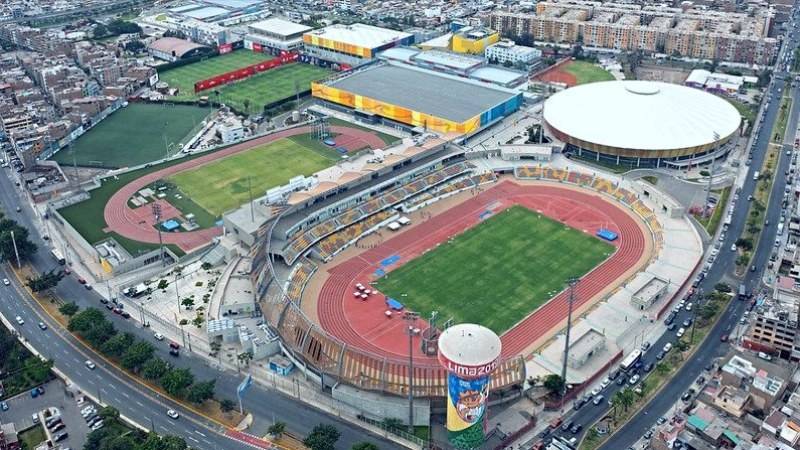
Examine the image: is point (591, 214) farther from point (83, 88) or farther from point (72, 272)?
point (83, 88)

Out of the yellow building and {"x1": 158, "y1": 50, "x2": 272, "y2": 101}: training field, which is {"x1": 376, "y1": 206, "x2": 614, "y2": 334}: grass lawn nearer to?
the yellow building

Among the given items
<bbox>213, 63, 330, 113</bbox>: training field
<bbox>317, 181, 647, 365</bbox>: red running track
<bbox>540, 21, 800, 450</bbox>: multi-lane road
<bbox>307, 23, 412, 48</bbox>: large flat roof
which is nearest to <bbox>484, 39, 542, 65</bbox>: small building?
<bbox>307, 23, 412, 48</bbox>: large flat roof

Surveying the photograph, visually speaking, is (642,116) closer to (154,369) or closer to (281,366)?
(281,366)

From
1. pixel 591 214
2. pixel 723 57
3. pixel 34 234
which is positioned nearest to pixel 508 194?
pixel 591 214

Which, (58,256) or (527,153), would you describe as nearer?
(58,256)

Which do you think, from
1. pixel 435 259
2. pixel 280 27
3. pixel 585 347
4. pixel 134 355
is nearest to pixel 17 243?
pixel 134 355

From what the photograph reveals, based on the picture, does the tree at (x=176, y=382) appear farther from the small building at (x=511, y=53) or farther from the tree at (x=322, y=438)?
the small building at (x=511, y=53)

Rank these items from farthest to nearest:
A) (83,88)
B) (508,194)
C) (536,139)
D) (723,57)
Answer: (723,57) < (83,88) < (536,139) < (508,194)
